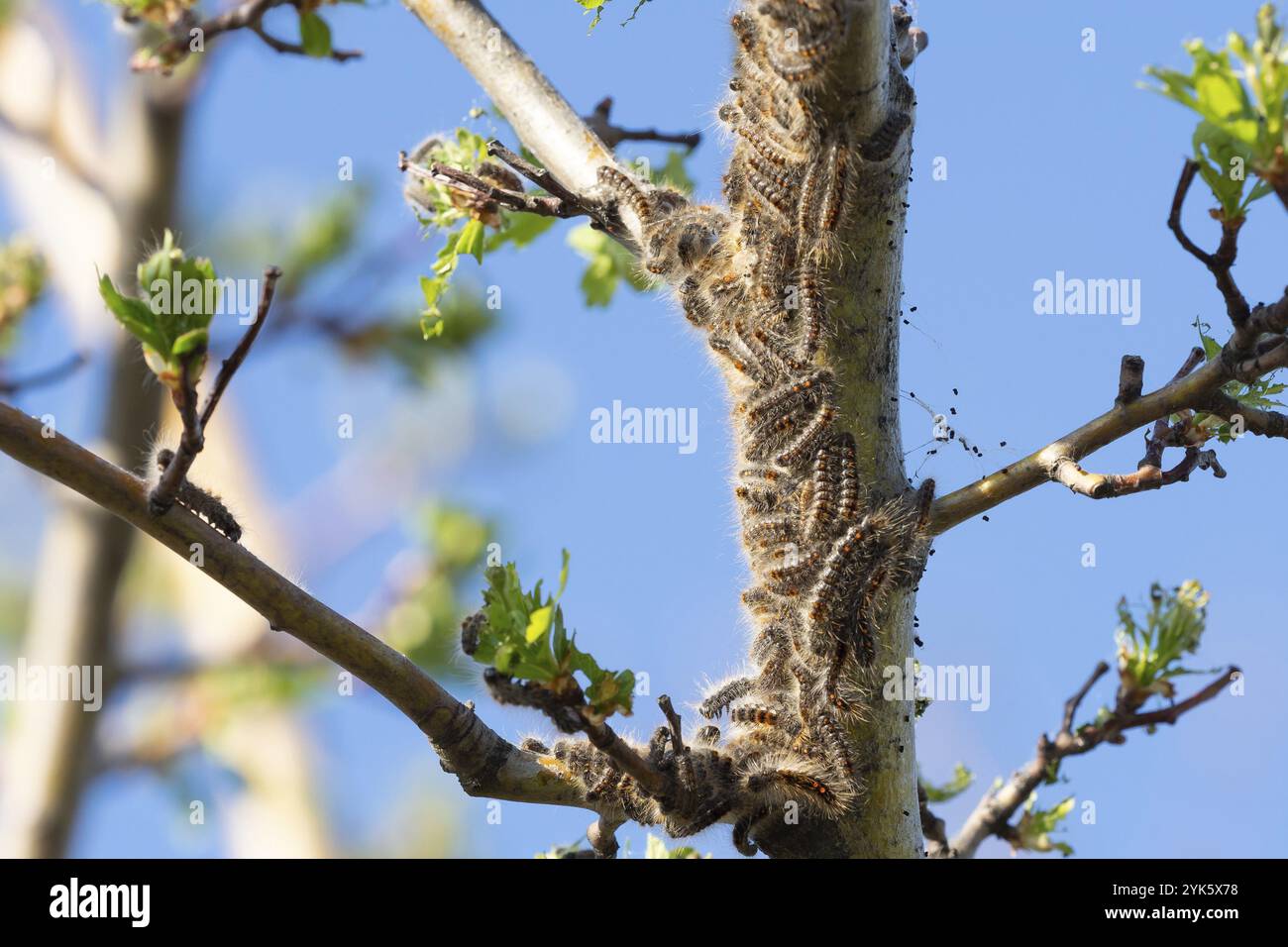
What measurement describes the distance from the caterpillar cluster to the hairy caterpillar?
113 cm

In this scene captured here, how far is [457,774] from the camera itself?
322cm

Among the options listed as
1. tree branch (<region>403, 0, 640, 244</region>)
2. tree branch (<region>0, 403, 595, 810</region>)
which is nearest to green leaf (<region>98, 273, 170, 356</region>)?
tree branch (<region>0, 403, 595, 810</region>)

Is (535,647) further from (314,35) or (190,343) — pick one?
(314,35)

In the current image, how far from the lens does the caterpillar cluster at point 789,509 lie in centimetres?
323

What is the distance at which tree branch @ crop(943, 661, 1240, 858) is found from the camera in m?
4.23

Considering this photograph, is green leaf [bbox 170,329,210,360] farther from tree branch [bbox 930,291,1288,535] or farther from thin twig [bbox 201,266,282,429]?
tree branch [bbox 930,291,1288,535]

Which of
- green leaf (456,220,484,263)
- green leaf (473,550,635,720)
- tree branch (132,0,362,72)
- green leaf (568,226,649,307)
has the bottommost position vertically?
green leaf (473,550,635,720)

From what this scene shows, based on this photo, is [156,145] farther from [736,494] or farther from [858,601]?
[858,601]

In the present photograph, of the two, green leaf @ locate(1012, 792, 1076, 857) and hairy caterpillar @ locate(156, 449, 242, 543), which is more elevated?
hairy caterpillar @ locate(156, 449, 242, 543)

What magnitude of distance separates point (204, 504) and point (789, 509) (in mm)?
1591

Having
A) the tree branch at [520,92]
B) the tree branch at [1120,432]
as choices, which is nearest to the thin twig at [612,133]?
the tree branch at [520,92]

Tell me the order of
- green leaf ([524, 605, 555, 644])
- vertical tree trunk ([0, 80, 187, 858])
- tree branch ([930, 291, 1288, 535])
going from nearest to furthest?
green leaf ([524, 605, 555, 644])
tree branch ([930, 291, 1288, 535])
vertical tree trunk ([0, 80, 187, 858])

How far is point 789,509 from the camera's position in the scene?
134 inches

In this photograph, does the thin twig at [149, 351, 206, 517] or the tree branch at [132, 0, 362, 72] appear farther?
the tree branch at [132, 0, 362, 72]
